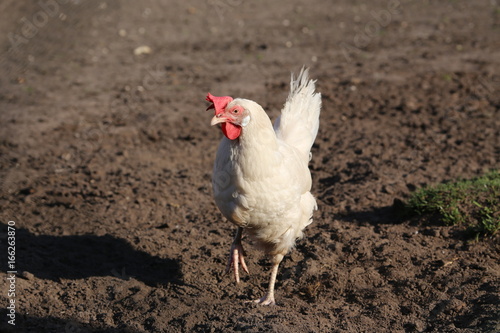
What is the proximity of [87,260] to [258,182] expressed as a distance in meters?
2.11

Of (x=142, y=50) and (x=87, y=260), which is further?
(x=142, y=50)

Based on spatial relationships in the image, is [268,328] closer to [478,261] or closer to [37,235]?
[478,261]

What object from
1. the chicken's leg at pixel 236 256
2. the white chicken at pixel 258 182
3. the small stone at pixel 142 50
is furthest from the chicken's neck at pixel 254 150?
the small stone at pixel 142 50

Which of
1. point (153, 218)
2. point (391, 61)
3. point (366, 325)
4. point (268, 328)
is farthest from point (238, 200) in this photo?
point (391, 61)

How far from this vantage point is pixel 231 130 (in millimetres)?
3705

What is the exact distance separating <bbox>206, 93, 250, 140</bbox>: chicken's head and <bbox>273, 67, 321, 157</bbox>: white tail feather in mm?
1316

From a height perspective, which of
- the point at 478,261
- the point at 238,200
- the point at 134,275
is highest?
the point at 238,200

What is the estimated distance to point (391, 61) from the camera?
1001 centimetres

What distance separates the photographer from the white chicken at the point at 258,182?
147 inches

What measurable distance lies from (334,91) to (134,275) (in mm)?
5284

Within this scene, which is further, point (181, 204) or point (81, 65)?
point (81, 65)

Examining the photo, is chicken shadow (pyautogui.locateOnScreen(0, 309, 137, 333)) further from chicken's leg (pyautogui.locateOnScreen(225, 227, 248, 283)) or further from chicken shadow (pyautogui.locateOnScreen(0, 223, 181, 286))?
chicken's leg (pyautogui.locateOnScreen(225, 227, 248, 283))

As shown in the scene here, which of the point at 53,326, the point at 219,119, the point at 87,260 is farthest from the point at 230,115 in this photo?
the point at 87,260

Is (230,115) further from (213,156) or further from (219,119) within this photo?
(213,156)
